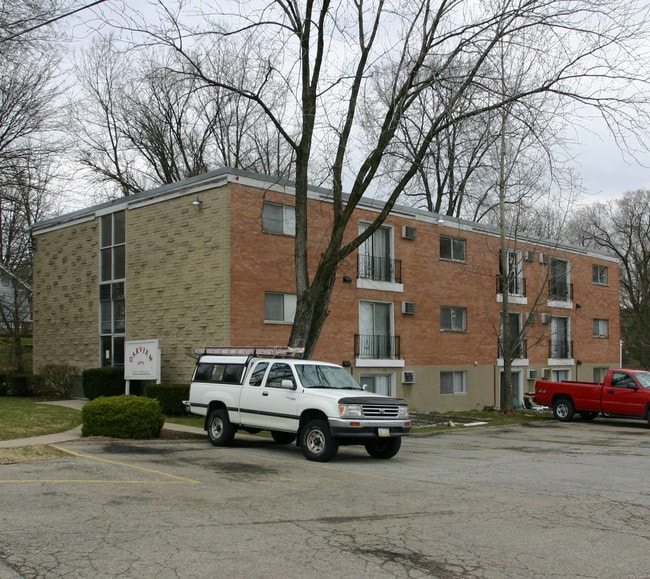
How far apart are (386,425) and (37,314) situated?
66.9 ft

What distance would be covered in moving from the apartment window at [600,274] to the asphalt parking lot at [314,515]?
25.9 m

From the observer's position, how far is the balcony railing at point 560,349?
35.5 meters

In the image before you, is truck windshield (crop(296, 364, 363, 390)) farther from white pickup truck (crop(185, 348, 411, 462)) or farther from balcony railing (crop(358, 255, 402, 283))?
balcony railing (crop(358, 255, 402, 283))

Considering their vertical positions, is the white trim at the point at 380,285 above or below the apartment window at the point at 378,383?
above

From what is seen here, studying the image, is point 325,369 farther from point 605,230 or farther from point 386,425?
point 605,230

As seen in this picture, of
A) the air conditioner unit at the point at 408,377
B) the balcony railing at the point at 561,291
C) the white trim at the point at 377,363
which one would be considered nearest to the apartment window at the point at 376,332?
the white trim at the point at 377,363

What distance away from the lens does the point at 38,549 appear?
6.83 meters

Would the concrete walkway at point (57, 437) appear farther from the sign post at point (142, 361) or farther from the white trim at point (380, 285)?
the white trim at point (380, 285)

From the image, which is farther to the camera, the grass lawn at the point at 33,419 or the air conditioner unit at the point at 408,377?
the air conditioner unit at the point at 408,377

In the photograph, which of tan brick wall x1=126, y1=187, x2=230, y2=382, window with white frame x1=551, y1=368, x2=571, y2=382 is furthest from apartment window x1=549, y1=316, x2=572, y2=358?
tan brick wall x1=126, y1=187, x2=230, y2=382

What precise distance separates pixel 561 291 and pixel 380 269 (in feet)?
42.6

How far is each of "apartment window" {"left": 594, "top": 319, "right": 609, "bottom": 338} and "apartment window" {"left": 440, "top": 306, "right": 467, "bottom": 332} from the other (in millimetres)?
11538

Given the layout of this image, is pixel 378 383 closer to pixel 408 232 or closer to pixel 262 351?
pixel 408 232

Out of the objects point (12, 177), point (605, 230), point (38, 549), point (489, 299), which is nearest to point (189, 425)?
point (12, 177)
